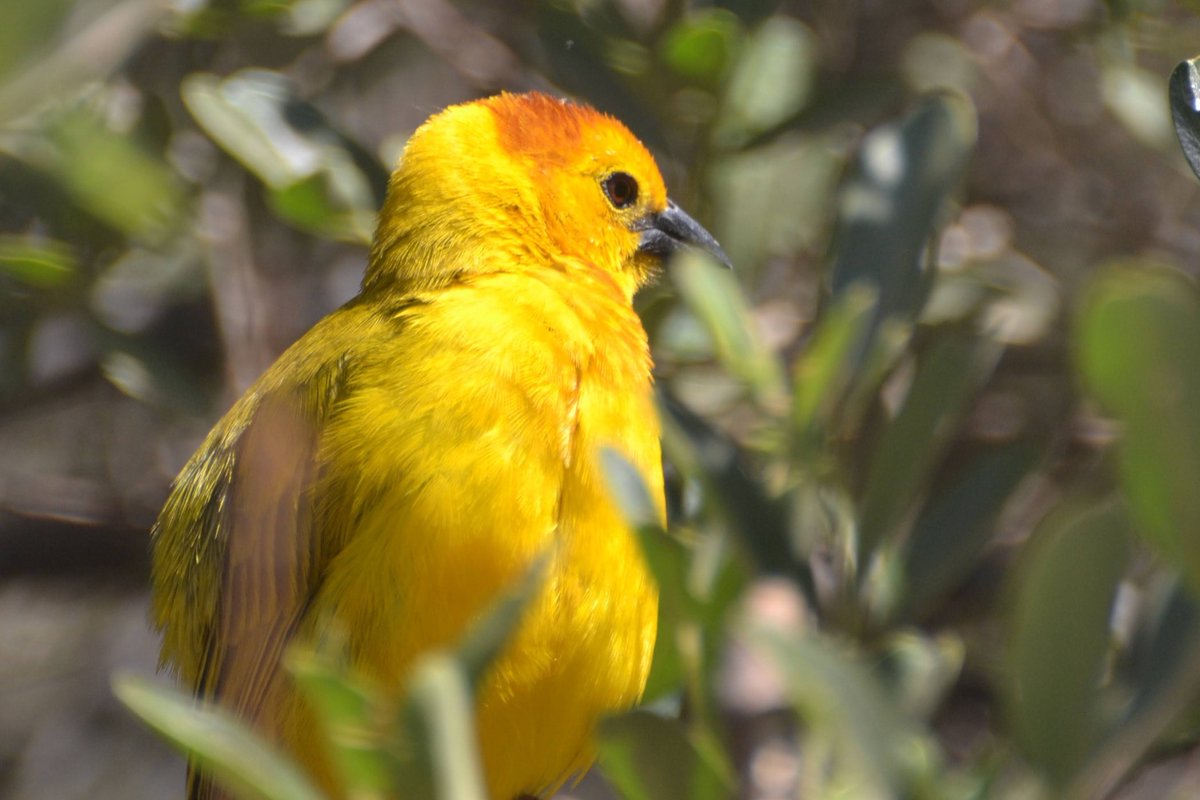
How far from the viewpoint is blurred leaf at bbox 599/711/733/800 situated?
1.74 metres

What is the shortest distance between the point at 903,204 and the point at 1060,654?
1545 millimetres

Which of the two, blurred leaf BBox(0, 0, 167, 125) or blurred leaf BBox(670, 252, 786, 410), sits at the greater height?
blurred leaf BBox(0, 0, 167, 125)

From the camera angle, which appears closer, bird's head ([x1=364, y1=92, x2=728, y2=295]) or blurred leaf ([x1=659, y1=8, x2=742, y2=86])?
blurred leaf ([x1=659, y1=8, x2=742, y2=86])

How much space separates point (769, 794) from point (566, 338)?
102cm

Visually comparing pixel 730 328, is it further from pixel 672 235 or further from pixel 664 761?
pixel 672 235

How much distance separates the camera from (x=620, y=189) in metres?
3.90

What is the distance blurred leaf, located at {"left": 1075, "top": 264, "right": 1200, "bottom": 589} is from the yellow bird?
118 centimetres

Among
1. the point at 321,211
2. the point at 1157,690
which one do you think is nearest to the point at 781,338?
the point at 321,211

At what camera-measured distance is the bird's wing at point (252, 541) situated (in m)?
3.11

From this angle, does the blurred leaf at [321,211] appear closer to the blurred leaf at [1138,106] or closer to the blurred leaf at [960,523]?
the blurred leaf at [960,523]

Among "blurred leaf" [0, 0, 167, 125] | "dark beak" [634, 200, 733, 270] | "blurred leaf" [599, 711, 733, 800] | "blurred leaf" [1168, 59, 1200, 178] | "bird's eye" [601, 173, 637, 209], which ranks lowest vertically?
"dark beak" [634, 200, 733, 270]

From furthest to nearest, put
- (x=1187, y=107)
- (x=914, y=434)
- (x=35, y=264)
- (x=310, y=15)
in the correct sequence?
(x=310, y=15)
(x=35, y=264)
(x=914, y=434)
(x=1187, y=107)

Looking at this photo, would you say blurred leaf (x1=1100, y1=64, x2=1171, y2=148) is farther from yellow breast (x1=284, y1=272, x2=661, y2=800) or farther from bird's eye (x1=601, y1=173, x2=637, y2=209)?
yellow breast (x1=284, y1=272, x2=661, y2=800)

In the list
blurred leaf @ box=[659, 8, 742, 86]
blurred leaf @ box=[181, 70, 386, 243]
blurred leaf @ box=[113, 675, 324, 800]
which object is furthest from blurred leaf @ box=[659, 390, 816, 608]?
blurred leaf @ box=[181, 70, 386, 243]
